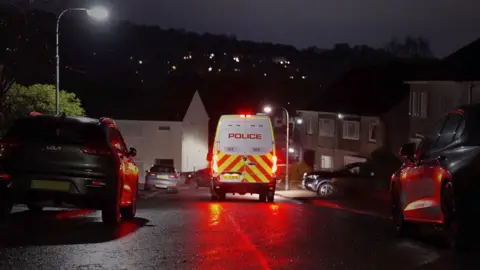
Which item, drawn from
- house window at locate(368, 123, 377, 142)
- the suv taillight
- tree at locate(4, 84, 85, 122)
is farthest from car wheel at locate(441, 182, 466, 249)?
house window at locate(368, 123, 377, 142)

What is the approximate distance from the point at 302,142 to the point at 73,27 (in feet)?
90.1

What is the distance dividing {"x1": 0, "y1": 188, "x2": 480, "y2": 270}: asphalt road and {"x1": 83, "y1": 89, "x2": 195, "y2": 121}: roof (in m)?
53.9

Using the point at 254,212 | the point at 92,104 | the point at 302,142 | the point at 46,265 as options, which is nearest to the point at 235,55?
the point at 92,104

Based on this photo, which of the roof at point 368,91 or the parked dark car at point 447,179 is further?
the roof at point 368,91

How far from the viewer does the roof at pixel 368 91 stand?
51250 millimetres

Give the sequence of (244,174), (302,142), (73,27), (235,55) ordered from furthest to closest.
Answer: (235,55), (302,142), (73,27), (244,174)

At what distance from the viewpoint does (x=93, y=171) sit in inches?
494

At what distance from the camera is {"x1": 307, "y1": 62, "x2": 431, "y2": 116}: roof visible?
5125cm

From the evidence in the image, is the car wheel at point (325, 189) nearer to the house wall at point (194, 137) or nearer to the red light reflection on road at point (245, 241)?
the red light reflection on road at point (245, 241)

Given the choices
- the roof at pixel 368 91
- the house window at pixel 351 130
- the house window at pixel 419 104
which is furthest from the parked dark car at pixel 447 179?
the house window at pixel 351 130

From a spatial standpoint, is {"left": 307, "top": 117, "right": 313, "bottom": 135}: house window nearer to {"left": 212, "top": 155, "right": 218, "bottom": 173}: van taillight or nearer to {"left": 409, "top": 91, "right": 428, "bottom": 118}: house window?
{"left": 409, "top": 91, "right": 428, "bottom": 118}: house window

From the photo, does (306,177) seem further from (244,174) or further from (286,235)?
(286,235)

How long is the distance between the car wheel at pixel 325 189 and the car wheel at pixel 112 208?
863 inches

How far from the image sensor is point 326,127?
2189 inches
